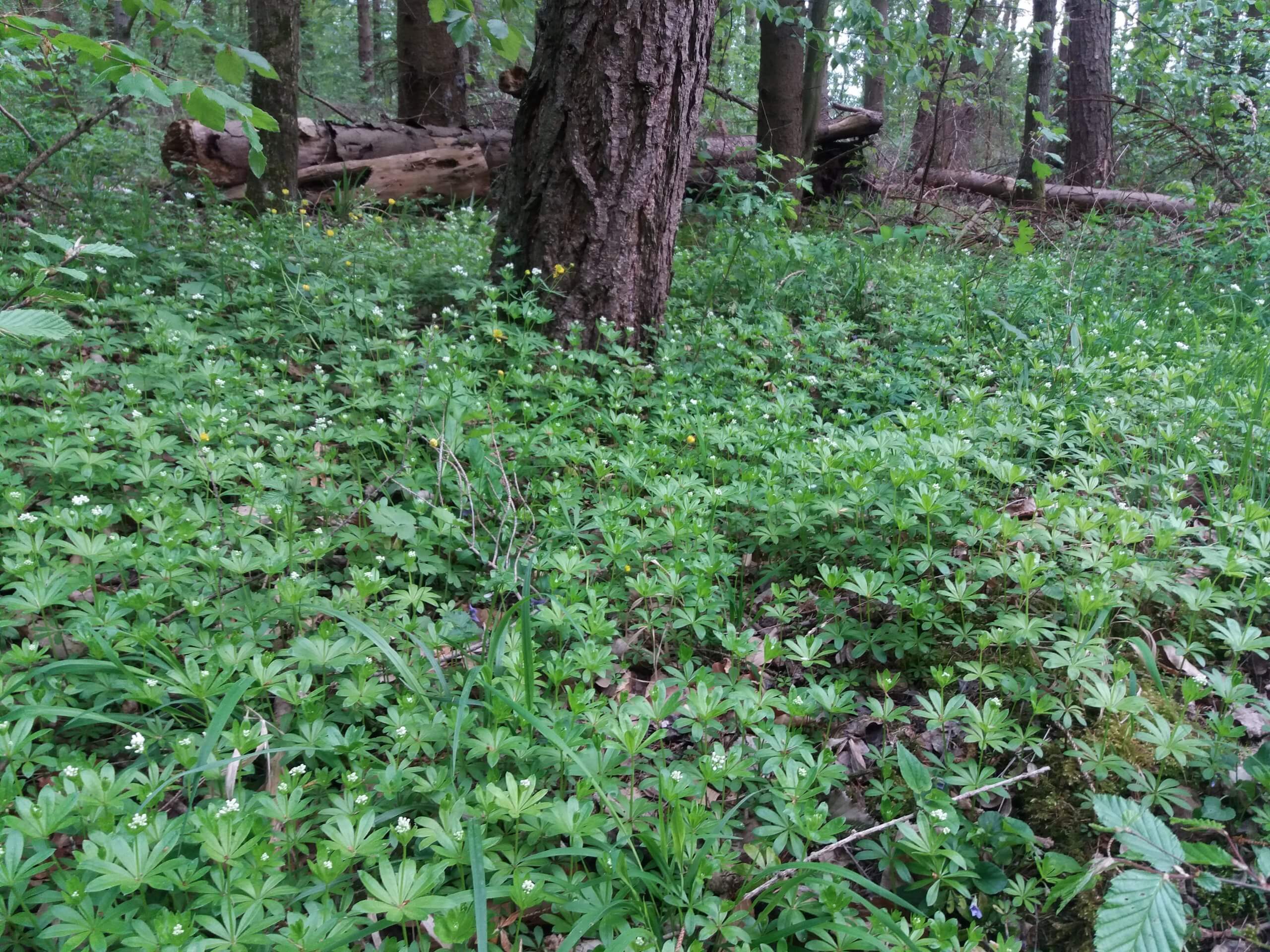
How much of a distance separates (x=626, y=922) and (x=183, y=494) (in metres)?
2.31

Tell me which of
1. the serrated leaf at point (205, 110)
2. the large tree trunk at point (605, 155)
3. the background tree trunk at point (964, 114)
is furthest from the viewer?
the background tree trunk at point (964, 114)

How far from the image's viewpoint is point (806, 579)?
8.66 ft

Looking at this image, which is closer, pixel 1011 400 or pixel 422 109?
pixel 1011 400

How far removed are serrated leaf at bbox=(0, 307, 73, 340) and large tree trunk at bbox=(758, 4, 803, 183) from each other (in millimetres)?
7126

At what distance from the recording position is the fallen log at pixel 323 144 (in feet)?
22.9

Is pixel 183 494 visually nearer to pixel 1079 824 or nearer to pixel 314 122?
pixel 1079 824

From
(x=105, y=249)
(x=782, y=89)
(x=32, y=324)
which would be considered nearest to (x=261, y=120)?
(x=105, y=249)

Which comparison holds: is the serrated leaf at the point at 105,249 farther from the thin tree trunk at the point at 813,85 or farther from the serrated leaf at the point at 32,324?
the thin tree trunk at the point at 813,85

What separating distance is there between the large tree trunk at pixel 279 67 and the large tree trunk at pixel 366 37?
10755mm

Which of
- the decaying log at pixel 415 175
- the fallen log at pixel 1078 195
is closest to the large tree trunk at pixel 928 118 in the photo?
the fallen log at pixel 1078 195

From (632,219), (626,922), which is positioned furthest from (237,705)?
(632,219)

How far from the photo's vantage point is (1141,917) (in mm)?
1455

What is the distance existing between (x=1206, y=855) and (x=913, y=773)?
0.62 m

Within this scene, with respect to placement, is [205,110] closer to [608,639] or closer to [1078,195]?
[608,639]
